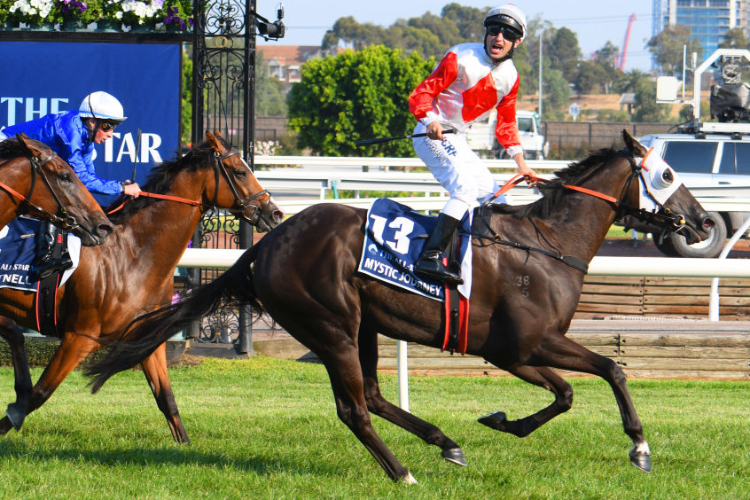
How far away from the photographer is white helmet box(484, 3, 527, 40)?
474 cm

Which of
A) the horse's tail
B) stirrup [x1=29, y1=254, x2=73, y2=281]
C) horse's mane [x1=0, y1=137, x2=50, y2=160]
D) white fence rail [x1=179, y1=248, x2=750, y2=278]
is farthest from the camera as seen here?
white fence rail [x1=179, y1=248, x2=750, y2=278]

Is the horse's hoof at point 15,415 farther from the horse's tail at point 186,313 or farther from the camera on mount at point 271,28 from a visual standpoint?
the camera on mount at point 271,28

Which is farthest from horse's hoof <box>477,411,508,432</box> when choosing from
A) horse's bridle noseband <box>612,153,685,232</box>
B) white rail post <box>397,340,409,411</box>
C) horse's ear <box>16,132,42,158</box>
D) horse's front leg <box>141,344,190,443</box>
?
horse's ear <box>16,132,42,158</box>

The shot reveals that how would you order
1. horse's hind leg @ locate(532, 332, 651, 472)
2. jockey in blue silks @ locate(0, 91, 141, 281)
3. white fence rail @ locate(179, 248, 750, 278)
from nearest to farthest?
horse's hind leg @ locate(532, 332, 651, 472) → jockey in blue silks @ locate(0, 91, 141, 281) → white fence rail @ locate(179, 248, 750, 278)

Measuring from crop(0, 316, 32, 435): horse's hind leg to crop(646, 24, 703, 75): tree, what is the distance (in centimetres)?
9923

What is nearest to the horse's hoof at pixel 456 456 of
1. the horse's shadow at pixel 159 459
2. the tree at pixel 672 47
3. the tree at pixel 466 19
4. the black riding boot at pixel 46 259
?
the horse's shadow at pixel 159 459

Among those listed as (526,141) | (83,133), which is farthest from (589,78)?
(83,133)

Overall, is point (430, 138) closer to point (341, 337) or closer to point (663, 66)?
point (341, 337)

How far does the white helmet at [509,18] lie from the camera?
4.74 m

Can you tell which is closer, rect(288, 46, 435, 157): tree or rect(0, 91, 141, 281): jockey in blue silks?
rect(0, 91, 141, 281): jockey in blue silks

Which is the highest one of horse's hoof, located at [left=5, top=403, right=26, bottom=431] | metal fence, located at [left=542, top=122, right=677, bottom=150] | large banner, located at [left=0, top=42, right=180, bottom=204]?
metal fence, located at [left=542, top=122, right=677, bottom=150]

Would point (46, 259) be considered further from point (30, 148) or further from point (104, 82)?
point (104, 82)

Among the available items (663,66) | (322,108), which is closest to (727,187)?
(322,108)

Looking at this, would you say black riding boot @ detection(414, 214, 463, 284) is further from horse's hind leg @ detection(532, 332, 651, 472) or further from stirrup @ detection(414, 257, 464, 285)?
horse's hind leg @ detection(532, 332, 651, 472)
